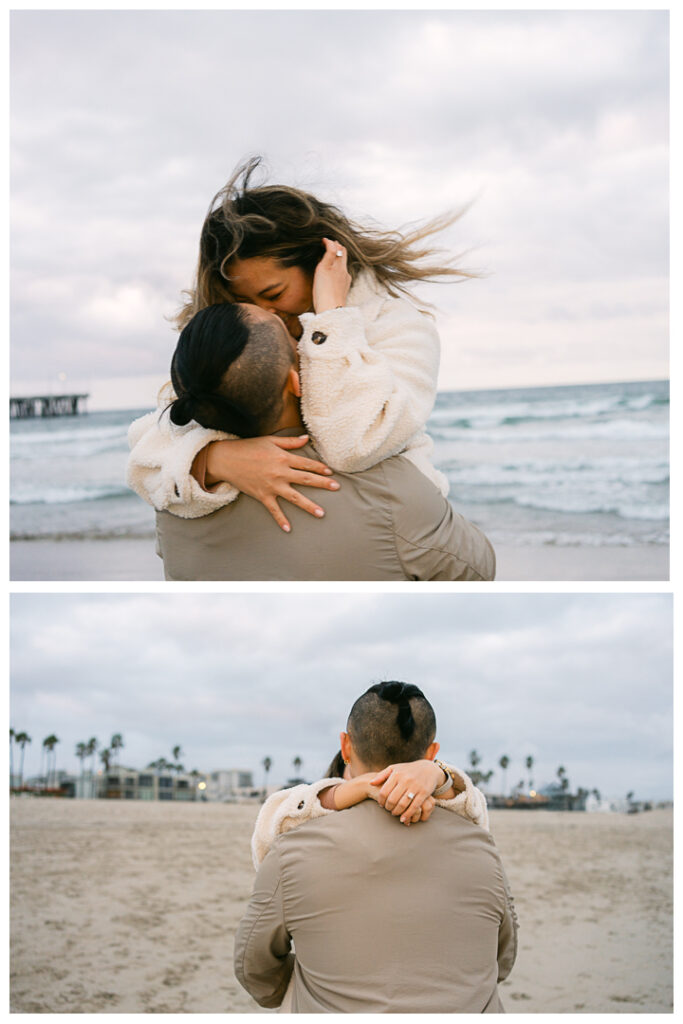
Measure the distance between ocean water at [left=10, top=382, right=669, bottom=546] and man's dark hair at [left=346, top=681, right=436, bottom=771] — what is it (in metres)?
4.56

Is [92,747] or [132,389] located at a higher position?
[132,389]

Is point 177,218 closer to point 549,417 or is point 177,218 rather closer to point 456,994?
point 549,417

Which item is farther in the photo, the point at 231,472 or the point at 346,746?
the point at 346,746

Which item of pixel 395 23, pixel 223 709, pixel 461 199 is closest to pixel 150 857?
pixel 223 709

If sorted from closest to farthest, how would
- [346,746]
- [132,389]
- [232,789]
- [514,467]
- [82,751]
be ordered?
[346,746] → [82,751] → [514,467] → [132,389] → [232,789]

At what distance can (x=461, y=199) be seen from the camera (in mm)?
6383

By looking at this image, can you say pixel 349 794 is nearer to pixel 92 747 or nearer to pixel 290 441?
pixel 290 441

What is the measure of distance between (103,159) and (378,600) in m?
3.81

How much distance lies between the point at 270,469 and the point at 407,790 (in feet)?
1.70

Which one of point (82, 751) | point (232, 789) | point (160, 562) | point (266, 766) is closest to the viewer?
point (160, 562)

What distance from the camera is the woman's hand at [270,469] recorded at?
138 centimetres

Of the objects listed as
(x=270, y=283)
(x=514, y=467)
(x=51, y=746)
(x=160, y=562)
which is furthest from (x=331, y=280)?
(x=51, y=746)

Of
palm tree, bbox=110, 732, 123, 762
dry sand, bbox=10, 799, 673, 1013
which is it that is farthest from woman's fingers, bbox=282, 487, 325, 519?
palm tree, bbox=110, 732, 123, 762

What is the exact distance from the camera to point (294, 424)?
143 centimetres
